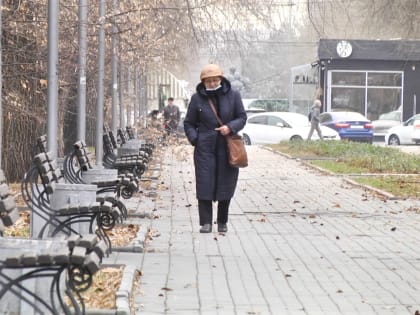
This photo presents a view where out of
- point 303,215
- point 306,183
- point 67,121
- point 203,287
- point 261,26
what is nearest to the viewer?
point 203,287

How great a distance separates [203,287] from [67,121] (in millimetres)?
22414

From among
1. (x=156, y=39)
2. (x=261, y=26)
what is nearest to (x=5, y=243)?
(x=261, y=26)

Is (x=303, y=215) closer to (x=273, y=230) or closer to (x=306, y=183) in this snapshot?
(x=273, y=230)

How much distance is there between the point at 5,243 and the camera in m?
6.34

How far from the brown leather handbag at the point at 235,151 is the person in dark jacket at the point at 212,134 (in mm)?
85

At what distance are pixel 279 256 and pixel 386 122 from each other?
40138 mm

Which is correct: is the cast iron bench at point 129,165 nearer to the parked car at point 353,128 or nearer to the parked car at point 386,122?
the parked car at point 353,128

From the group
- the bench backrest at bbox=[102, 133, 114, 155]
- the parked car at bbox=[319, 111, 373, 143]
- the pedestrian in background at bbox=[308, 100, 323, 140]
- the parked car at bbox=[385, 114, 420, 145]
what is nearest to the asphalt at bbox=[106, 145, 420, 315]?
the bench backrest at bbox=[102, 133, 114, 155]

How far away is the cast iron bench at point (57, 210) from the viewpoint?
867cm

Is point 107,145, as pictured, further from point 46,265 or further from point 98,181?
point 46,265

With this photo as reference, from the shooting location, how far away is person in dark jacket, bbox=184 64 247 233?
455 inches

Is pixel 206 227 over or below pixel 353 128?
over

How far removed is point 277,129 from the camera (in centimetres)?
4147

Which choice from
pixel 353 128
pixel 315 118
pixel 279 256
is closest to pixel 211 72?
pixel 279 256
